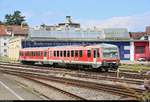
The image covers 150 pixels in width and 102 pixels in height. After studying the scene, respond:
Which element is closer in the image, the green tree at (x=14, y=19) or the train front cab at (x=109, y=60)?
the train front cab at (x=109, y=60)

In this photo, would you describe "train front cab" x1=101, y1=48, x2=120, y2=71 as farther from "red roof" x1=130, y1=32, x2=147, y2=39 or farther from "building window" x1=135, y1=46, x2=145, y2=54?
"red roof" x1=130, y1=32, x2=147, y2=39

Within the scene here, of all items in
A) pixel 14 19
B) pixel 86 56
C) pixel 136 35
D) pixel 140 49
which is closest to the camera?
pixel 86 56

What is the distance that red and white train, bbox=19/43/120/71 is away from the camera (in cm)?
3778

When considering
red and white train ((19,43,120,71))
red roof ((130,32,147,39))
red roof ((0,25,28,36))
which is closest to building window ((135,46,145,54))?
red roof ((130,32,147,39))

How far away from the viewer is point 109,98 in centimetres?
1803

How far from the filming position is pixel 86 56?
39750 millimetres

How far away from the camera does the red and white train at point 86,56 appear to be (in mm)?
37784

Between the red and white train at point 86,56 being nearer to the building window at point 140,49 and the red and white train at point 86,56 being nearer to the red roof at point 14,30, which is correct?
the building window at point 140,49

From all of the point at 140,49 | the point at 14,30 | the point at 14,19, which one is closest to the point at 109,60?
the point at 140,49

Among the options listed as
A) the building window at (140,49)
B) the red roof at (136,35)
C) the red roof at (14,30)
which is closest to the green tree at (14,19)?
the red roof at (14,30)

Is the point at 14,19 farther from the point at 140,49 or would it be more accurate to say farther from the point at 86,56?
the point at 86,56

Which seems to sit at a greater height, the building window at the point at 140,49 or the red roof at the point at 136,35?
the red roof at the point at 136,35

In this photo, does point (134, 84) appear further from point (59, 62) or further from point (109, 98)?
point (59, 62)

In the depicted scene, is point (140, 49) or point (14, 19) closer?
point (140, 49)
